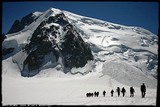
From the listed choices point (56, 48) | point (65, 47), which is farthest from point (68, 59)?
point (56, 48)

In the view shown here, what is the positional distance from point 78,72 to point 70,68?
21.4ft

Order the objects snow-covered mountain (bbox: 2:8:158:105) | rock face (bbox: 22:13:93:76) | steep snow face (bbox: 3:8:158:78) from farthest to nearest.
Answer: steep snow face (bbox: 3:8:158:78) < rock face (bbox: 22:13:93:76) < snow-covered mountain (bbox: 2:8:158:105)

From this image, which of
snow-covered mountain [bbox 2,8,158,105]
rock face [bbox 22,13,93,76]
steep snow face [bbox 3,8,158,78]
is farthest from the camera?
steep snow face [bbox 3,8,158,78]

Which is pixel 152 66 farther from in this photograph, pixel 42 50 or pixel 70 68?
pixel 42 50

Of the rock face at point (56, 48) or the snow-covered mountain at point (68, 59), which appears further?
the rock face at point (56, 48)

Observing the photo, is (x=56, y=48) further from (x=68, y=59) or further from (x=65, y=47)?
(x=68, y=59)

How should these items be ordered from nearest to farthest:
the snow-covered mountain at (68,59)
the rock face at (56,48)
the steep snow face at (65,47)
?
the snow-covered mountain at (68,59) → the rock face at (56,48) → the steep snow face at (65,47)

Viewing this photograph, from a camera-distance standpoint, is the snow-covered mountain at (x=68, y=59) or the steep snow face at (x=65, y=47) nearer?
the snow-covered mountain at (x=68, y=59)

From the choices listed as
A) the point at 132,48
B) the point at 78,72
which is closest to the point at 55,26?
the point at 78,72

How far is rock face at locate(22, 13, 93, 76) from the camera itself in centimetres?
15950

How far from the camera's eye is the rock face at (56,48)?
523 ft

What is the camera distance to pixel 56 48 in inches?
6353

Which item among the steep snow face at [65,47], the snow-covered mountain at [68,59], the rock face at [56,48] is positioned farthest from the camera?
the steep snow face at [65,47]

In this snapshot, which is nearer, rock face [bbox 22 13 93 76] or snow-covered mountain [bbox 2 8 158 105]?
snow-covered mountain [bbox 2 8 158 105]
